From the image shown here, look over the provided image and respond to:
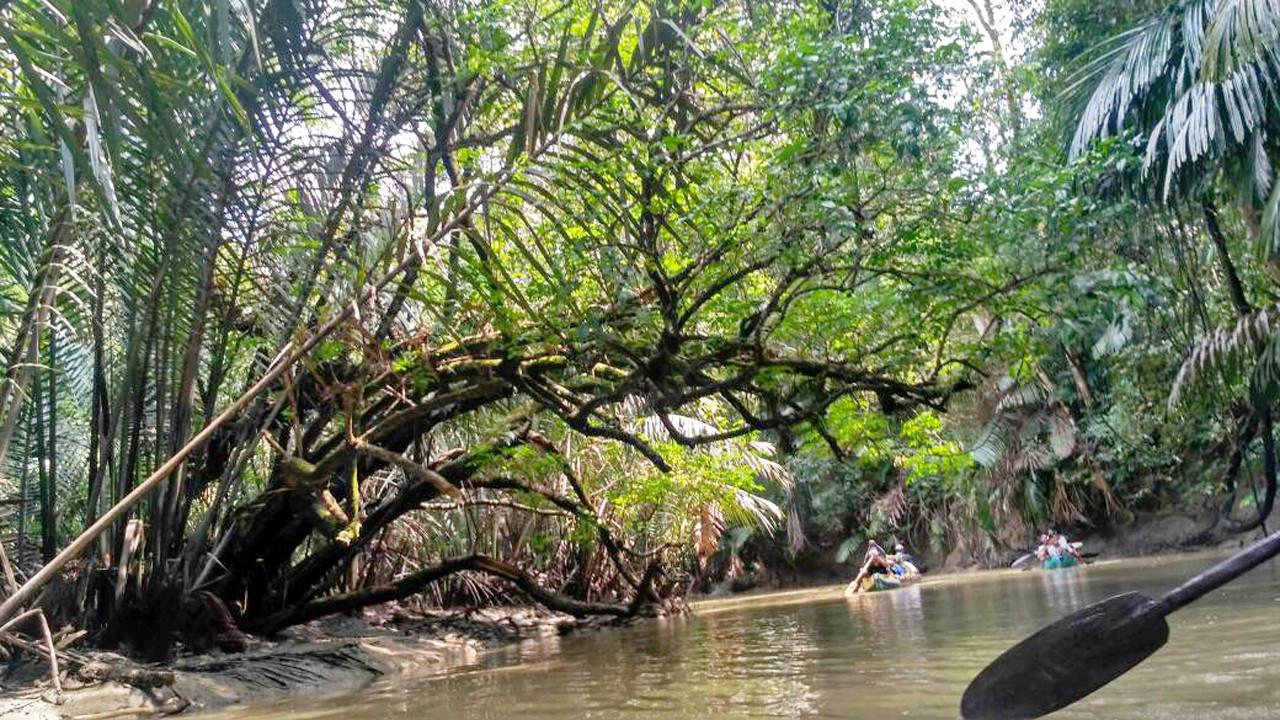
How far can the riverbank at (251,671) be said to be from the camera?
5918mm

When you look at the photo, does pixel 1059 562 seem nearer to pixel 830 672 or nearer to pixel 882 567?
pixel 882 567

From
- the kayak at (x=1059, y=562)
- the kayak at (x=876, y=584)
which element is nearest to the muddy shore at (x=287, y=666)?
the kayak at (x=876, y=584)

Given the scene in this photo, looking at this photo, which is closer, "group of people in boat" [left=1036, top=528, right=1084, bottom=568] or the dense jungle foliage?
the dense jungle foliage

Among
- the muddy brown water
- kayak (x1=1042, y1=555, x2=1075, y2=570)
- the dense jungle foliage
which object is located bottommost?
the muddy brown water

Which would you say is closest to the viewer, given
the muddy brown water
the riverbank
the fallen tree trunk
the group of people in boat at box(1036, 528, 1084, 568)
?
the muddy brown water

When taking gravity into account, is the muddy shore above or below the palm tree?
below

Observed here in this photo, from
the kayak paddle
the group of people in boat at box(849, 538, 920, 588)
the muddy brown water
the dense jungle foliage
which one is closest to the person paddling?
the group of people in boat at box(849, 538, 920, 588)

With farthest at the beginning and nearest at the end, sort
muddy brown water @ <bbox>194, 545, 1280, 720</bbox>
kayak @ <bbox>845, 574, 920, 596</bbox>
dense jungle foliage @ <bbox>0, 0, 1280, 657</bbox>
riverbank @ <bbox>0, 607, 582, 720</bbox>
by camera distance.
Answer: kayak @ <bbox>845, 574, 920, 596</bbox>
riverbank @ <bbox>0, 607, 582, 720</bbox>
dense jungle foliage @ <bbox>0, 0, 1280, 657</bbox>
muddy brown water @ <bbox>194, 545, 1280, 720</bbox>

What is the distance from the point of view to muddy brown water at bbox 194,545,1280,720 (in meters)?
4.31

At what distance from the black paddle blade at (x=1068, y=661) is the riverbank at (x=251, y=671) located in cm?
483

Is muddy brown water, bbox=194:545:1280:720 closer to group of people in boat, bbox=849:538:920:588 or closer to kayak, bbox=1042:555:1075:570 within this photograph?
group of people in boat, bbox=849:538:920:588

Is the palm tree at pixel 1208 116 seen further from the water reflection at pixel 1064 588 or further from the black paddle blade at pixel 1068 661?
the black paddle blade at pixel 1068 661

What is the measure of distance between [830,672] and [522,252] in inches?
117

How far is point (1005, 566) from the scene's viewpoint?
20625mm
